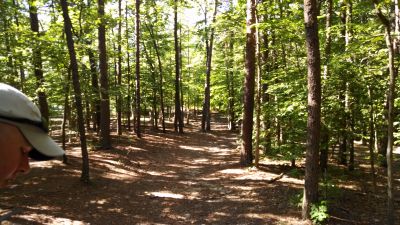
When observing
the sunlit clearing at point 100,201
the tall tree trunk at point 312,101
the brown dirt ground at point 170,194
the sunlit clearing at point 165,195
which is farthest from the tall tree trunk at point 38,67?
the tall tree trunk at point 312,101

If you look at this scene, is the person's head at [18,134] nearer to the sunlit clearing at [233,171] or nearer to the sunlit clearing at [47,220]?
the sunlit clearing at [47,220]

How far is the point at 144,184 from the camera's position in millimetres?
12938

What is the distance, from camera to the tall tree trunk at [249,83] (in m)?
13.9

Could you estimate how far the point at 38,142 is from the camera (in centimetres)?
98

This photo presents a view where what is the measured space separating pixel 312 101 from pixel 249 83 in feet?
20.2

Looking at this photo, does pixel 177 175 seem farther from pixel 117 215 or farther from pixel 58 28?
pixel 58 28

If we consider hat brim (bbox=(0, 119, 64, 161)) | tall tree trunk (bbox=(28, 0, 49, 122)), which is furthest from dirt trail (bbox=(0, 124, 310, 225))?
hat brim (bbox=(0, 119, 64, 161))

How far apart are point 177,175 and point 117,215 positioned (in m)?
5.24

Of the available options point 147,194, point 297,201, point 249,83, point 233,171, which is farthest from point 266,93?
point 147,194

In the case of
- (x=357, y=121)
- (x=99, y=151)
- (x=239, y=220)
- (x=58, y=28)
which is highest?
(x=58, y=28)

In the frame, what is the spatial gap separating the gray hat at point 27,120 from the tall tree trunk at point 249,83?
13.4 m

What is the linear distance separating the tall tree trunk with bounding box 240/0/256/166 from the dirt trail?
2.76 feet

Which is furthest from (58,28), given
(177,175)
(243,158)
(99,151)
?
(243,158)

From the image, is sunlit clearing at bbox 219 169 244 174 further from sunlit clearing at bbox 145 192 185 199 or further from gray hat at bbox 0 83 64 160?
gray hat at bbox 0 83 64 160
